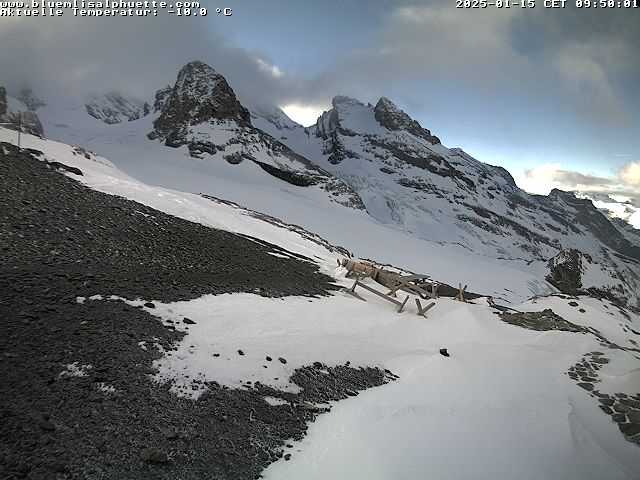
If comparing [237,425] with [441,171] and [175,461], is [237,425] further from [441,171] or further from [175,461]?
[441,171]

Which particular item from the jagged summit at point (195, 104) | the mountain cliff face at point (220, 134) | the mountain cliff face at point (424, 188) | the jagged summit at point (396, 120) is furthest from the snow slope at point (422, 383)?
the jagged summit at point (396, 120)

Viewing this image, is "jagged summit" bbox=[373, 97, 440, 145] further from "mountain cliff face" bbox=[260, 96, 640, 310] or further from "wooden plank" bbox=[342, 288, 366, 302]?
"wooden plank" bbox=[342, 288, 366, 302]

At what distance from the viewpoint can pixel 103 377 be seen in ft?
17.1

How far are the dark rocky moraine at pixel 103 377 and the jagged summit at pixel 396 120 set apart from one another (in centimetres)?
13455

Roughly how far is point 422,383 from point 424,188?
101921 millimetres

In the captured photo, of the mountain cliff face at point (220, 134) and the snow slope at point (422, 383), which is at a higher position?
the mountain cliff face at point (220, 134)

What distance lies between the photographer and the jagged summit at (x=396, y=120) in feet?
447


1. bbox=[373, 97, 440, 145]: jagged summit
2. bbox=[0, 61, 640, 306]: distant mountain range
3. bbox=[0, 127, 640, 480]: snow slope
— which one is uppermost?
bbox=[373, 97, 440, 145]: jagged summit

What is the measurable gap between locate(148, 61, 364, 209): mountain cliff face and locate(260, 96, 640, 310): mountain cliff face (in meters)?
25.3

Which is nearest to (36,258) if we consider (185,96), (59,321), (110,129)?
→ (59,321)

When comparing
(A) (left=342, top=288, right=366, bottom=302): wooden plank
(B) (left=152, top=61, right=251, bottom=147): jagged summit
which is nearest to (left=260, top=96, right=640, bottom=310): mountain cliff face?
(B) (left=152, top=61, right=251, bottom=147): jagged summit

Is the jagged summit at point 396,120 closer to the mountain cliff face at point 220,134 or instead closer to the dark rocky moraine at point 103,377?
the mountain cliff face at point 220,134

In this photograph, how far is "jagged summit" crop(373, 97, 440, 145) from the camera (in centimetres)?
13638

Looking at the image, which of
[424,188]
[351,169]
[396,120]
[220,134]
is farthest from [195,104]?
[396,120]
